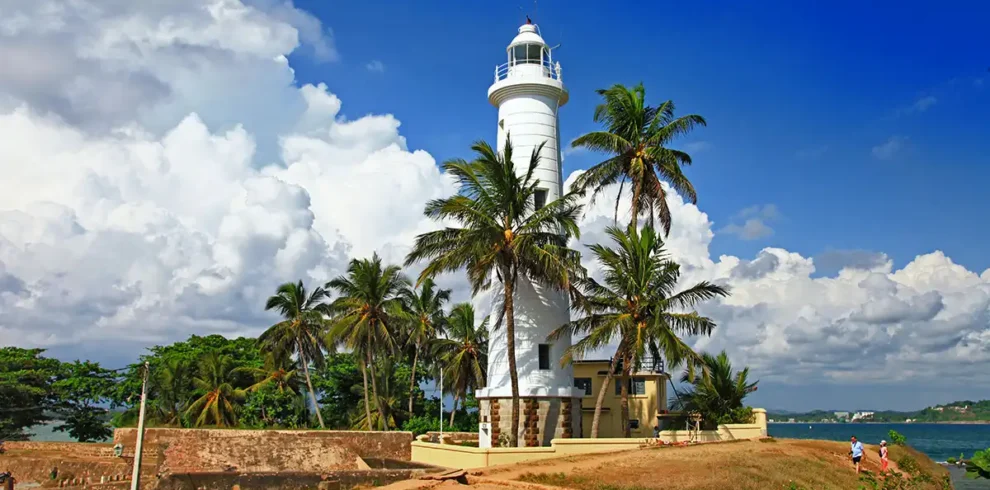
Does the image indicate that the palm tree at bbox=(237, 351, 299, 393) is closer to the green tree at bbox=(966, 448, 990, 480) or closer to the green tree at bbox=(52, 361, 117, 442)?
the green tree at bbox=(52, 361, 117, 442)

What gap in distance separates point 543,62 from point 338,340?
16680 millimetres

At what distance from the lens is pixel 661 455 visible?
878 inches

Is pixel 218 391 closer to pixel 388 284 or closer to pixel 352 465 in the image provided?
pixel 388 284

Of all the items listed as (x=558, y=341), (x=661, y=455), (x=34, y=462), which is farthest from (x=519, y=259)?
(x=34, y=462)

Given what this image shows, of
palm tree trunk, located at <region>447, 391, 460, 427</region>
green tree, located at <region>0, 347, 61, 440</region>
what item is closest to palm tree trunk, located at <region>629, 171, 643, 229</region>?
palm tree trunk, located at <region>447, 391, 460, 427</region>

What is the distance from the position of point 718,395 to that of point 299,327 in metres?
22.3

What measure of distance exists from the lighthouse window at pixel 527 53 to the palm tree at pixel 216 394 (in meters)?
24.9

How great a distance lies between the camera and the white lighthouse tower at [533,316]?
25.7 metres

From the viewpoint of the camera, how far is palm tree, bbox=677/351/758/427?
27.7 metres

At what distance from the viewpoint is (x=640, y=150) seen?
28047 mm

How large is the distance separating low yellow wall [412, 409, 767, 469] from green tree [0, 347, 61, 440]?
24.6m

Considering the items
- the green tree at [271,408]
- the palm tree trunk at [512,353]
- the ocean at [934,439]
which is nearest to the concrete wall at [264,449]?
the palm tree trunk at [512,353]

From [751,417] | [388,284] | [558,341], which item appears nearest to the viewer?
[558,341]

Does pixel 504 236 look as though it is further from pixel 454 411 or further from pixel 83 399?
pixel 83 399
